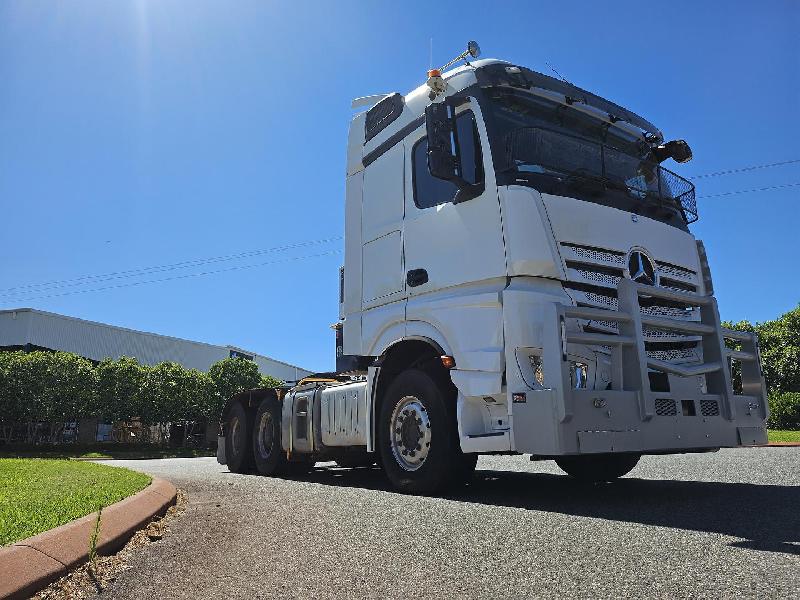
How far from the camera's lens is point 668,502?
502cm

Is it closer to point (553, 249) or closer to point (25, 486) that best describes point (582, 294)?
point (553, 249)

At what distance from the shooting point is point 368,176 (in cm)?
706

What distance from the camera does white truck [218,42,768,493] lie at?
480 cm

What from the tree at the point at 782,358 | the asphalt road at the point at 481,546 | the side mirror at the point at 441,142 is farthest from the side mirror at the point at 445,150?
the tree at the point at 782,358

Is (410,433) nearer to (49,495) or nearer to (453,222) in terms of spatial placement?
(453,222)

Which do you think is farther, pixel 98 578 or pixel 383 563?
pixel 383 563

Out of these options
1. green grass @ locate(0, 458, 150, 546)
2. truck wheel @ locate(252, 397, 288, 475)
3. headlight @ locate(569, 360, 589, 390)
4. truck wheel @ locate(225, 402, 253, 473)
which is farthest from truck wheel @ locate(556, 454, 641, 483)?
truck wheel @ locate(225, 402, 253, 473)

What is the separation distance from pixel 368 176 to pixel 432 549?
4.60 metres

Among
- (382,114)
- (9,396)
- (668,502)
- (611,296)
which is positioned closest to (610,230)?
(611,296)

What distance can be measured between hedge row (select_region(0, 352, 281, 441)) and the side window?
34698 millimetres

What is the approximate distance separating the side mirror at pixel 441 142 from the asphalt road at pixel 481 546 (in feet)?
9.00

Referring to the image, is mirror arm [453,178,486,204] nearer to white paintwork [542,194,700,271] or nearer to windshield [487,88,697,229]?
windshield [487,88,697,229]

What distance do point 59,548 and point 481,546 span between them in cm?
205

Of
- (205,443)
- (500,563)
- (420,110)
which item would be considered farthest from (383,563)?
Result: (205,443)
